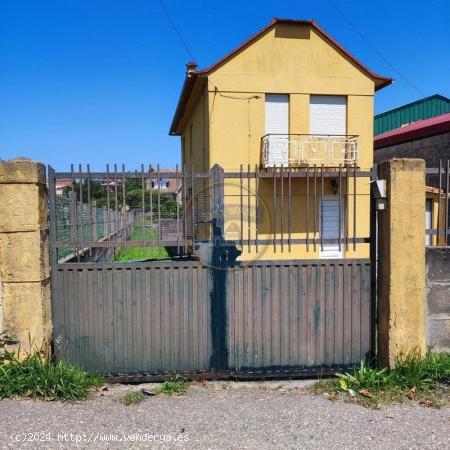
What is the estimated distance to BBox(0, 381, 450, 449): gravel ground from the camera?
3.44m

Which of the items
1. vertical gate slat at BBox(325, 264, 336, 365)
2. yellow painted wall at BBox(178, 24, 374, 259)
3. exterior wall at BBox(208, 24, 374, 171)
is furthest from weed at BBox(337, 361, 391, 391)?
exterior wall at BBox(208, 24, 374, 171)

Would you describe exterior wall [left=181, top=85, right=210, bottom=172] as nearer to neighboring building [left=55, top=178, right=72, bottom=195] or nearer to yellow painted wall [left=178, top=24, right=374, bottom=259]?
yellow painted wall [left=178, top=24, right=374, bottom=259]

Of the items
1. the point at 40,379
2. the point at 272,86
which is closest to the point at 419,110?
the point at 272,86

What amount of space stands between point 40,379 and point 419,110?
22439 millimetres

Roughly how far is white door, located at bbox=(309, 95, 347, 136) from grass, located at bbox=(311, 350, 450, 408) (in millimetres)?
11543

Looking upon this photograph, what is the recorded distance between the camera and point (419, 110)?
22.0 metres

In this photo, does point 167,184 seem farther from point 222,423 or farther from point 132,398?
point 222,423

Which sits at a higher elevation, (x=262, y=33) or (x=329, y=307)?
(x=262, y=33)

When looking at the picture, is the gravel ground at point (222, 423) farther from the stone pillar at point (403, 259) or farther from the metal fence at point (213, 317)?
the stone pillar at point (403, 259)

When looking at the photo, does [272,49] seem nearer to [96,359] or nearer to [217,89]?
[217,89]

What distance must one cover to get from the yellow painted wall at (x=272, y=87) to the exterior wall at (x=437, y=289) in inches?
375

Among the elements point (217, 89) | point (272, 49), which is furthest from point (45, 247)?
point (272, 49)

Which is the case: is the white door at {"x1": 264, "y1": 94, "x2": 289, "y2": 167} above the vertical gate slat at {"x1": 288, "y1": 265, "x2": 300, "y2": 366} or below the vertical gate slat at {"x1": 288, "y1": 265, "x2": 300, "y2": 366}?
above

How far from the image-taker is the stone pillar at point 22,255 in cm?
427
